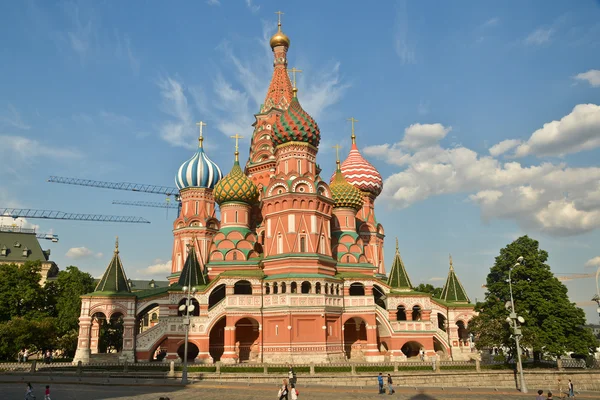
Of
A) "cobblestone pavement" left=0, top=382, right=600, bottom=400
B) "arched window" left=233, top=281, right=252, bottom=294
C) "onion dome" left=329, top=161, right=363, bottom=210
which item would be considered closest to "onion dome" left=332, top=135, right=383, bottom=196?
"onion dome" left=329, top=161, right=363, bottom=210

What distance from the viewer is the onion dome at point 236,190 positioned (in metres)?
44.6

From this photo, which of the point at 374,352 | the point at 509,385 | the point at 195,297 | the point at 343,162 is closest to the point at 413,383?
the point at 509,385

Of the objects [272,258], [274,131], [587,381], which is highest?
[274,131]

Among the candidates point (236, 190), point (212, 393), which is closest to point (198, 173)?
point (236, 190)

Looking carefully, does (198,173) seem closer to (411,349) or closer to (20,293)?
(20,293)

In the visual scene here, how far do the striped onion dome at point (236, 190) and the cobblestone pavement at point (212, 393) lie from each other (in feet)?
68.4

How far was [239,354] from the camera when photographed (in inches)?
1497

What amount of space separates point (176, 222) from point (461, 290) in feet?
92.7

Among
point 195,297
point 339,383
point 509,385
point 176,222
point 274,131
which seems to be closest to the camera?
point 339,383

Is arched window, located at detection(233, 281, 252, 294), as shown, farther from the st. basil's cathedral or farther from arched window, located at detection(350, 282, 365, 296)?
arched window, located at detection(350, 282, 365, 296)

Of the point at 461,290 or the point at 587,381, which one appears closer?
the point at 587,381

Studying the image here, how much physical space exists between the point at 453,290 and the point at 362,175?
1477cm

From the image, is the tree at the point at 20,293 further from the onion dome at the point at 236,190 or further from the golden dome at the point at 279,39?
the golden dome at the point at 279,39

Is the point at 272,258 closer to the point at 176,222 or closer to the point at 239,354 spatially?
Result: the point at 239,354
